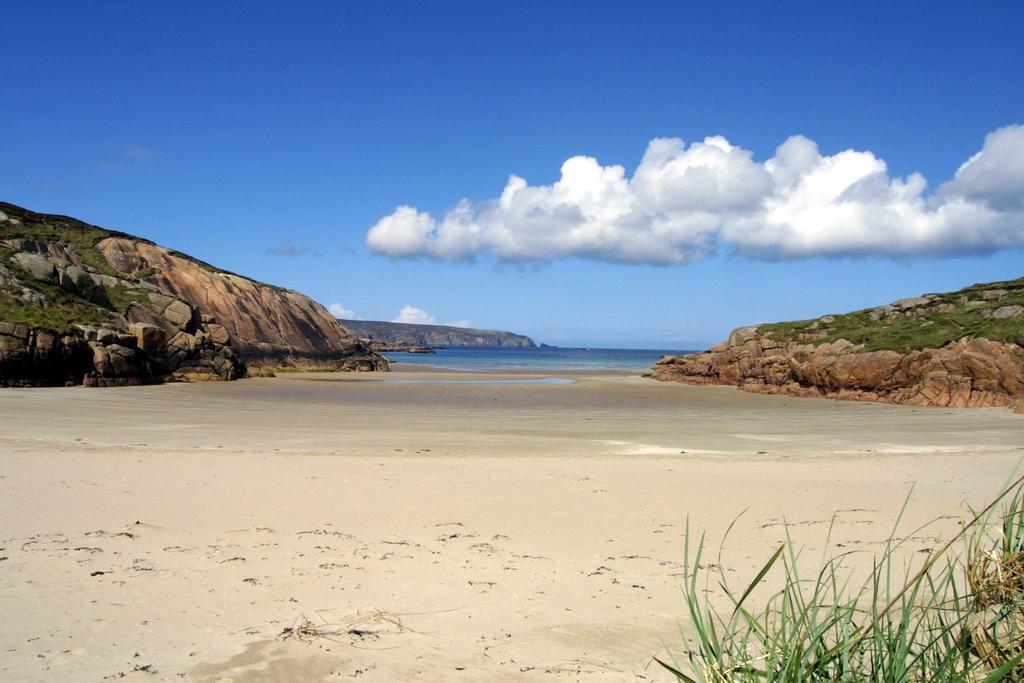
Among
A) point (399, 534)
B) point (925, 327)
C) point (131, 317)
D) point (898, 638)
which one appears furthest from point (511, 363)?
point (898, 638)

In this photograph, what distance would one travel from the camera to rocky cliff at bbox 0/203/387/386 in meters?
26.6

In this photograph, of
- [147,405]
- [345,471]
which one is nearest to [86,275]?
[147,405]

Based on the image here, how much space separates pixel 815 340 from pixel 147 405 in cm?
2610

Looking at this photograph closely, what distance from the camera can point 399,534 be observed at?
7324 mm

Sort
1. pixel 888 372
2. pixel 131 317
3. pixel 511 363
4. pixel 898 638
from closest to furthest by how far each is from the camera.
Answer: pixel 898 638, pixel 888 372, pixel 131 317, pixel 511 363

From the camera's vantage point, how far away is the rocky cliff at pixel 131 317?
Answer: 87.2 feet

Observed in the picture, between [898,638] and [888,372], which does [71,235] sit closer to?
[888,372]

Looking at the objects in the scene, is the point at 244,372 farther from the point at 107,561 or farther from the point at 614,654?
the point at 614,654

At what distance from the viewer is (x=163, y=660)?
4.43 m

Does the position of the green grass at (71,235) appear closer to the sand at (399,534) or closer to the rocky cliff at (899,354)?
the sand at (399,534)

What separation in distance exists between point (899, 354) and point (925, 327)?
240 centimetres

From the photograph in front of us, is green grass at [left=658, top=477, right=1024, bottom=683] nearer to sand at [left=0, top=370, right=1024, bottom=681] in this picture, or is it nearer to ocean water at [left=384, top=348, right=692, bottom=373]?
sand at [left=0, top=370, right=1024, bottom=681]

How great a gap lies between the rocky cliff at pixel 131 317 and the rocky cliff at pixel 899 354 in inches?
930

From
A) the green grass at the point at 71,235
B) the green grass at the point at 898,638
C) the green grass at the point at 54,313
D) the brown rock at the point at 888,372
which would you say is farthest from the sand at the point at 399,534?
the green grass at the point at 71,235
